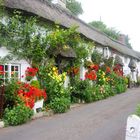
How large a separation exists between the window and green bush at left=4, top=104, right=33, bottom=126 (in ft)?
5.35

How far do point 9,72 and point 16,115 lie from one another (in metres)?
3.36

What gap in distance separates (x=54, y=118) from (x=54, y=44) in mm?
4688

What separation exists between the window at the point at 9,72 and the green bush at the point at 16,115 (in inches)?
64.2

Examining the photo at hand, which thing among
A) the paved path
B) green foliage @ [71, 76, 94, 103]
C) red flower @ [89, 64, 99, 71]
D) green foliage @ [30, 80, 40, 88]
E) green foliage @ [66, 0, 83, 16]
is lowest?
the paved path

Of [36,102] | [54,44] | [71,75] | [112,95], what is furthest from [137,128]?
[112,95]

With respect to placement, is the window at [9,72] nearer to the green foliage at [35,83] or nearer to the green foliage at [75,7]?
the green foliage at [35,83]

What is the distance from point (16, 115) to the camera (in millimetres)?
11750

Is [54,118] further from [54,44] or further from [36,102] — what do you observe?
[54,44]

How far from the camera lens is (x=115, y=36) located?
63.8 meters

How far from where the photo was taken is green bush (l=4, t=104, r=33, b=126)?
38.2 feet

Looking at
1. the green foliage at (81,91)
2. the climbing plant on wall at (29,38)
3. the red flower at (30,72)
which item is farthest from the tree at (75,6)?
the red flower at (30,72)

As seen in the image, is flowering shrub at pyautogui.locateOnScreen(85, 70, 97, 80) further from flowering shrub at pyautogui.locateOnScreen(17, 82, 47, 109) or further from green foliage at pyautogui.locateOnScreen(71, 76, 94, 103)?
flowering shrub at pyautogui.locateOnScreen(17, 82, 47, 109)

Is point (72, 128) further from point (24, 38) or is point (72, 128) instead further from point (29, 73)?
point (24, 38)

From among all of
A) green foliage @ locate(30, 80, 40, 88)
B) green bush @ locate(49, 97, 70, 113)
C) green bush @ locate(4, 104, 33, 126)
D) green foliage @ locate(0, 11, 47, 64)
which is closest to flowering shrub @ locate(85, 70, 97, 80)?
green foliage @ locate(0, 11, 47, 64)
